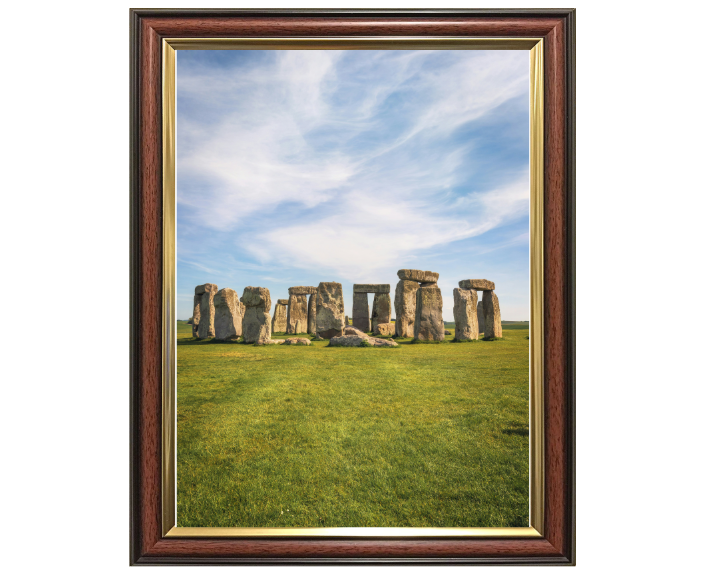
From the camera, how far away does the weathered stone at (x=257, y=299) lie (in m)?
5.16

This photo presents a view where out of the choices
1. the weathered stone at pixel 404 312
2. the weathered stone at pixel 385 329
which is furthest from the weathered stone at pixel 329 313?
the weathered stone at pixel 404 312

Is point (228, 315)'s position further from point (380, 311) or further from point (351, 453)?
point (380, 311)

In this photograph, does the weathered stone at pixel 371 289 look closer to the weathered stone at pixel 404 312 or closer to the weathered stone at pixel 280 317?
→ the weathered stone at pixel 404 312

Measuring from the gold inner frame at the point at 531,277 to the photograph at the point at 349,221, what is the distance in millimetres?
47

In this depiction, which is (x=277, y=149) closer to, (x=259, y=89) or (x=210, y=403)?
(x=259, y=89)

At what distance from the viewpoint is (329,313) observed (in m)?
7.44

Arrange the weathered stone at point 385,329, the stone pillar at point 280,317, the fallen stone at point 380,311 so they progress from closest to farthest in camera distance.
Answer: the weathered stone at point 385,329 < the fallen stone at point 380,311 < the stone pillar at point 280,317

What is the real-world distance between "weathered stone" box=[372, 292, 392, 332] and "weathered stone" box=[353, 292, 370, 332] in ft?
Result: 0.82

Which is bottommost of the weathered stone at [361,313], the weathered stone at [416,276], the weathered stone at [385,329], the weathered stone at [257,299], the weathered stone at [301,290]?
the weathered stone at [385,329]

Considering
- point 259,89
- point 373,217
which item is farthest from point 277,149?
point 373,217

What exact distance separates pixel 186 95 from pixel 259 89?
0.43 metres

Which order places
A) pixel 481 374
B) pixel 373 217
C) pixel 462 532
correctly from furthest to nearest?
1. pixel 481 374
2. pixel 373 217
3. pixel 462 532

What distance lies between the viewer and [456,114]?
1.96 meters

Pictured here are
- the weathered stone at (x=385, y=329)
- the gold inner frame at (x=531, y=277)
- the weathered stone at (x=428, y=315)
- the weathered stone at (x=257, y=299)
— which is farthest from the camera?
the weathered stone at (x=385, y=329)
